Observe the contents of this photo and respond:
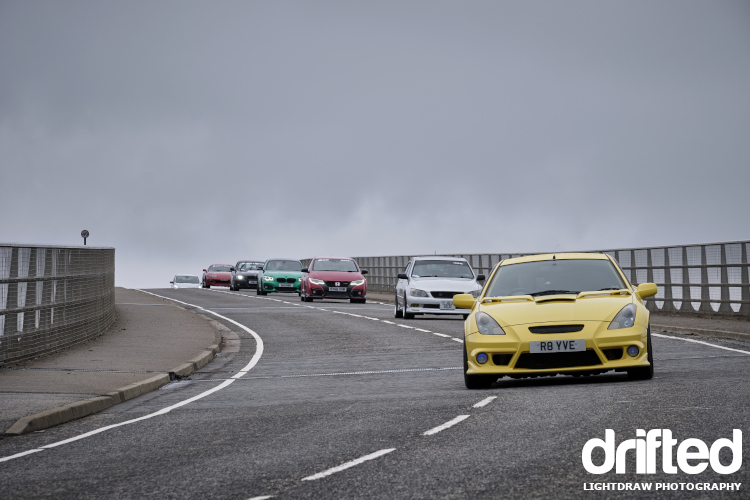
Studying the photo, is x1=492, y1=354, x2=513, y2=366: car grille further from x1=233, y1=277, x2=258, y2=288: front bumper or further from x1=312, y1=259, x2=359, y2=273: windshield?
x1=233, y1=277, x2=258, y2=288: front bumper

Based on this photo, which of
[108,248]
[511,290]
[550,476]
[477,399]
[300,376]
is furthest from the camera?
[108,248]

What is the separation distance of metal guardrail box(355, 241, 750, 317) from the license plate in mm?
13692

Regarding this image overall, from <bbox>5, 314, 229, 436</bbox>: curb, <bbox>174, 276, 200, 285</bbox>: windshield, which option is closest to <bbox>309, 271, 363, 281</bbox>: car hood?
<bbox>5, 314, 229, 436</bbox>: curb

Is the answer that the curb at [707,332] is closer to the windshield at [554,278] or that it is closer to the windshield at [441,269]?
the windshield at [441,269]

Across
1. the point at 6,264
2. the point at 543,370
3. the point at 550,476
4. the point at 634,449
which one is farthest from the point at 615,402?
the point at 6,264

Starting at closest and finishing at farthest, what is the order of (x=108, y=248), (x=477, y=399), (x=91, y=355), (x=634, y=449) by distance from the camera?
(x=634, y=449) < (x=477, y=399) < (x=91, y=355) < (x=108, y=248)

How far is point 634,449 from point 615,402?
8.28 feet

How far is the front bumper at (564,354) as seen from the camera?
1114cm

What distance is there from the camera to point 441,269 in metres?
27.0

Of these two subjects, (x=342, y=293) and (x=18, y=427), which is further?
(x=342, y=293)

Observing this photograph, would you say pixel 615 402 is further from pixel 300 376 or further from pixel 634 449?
pixel 300 376

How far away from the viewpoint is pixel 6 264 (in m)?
15.0

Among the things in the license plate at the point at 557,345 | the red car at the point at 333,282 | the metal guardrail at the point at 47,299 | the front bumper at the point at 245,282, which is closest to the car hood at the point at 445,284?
the metal guardrail at the point at 47,299

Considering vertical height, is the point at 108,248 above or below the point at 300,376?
above
